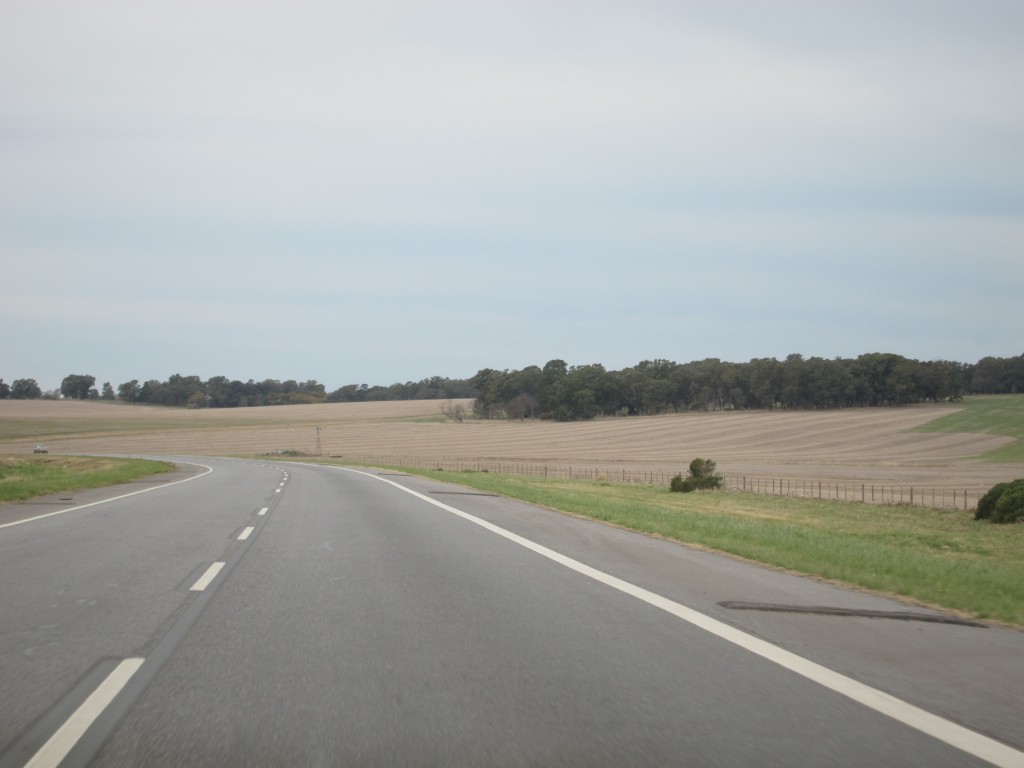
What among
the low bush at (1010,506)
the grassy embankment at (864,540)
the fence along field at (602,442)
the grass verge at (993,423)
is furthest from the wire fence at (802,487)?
the grass verge at (993,423)

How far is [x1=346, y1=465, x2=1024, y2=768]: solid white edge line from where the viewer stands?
4773 millimetres

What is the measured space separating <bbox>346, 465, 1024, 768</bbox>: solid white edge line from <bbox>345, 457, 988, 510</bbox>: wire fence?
107 feet

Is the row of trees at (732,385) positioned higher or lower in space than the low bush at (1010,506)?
higher

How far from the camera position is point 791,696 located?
18.9ft

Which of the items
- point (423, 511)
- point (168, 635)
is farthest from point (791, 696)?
point (423, 511)

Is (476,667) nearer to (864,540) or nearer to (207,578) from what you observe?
(207,578)

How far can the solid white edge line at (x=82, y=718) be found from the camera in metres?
4.66

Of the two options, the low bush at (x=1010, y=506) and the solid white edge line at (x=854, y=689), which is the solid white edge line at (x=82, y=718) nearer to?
the solid white edge line at (x=854, y=689)

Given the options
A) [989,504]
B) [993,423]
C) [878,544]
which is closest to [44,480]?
[878,544]

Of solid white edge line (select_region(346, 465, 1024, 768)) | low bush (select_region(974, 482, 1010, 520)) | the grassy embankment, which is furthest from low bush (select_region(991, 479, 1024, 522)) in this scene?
solid white edge line (select_region(346, 465, 1024, 768))

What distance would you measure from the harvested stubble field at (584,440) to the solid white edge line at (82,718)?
55.6m

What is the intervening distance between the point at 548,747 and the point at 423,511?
1640cm

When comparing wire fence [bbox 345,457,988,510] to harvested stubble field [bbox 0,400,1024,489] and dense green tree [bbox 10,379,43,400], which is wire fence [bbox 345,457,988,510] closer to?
harvested stubble field [bbox 0,400,1024,489]

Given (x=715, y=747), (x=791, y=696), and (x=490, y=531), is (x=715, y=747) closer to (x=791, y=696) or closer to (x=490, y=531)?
(x=791, y=696)
